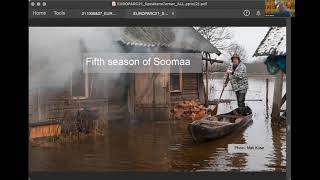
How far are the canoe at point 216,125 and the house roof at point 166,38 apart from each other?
39.2 inches

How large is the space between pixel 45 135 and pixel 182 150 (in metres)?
1.92

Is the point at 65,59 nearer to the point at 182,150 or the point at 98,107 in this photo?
the point at 98,107

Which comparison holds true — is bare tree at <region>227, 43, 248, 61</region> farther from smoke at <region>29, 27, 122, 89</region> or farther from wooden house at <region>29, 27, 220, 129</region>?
smoke at <region>29, 27, 122, 89</region>

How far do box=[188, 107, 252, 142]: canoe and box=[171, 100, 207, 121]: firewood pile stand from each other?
0.10 meters

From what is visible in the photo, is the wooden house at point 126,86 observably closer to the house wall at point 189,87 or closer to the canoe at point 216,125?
the house wall at point 189,87

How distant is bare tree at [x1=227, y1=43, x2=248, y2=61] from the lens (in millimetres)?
8080

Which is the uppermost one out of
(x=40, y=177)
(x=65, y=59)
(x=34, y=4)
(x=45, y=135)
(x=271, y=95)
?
(x=34, y=4)

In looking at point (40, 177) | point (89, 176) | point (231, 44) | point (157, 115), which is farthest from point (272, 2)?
point (40, 177)

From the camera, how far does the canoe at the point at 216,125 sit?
8.19 m

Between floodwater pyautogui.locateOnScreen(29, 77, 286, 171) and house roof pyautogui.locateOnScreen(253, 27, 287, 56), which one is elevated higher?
house roof pyautogui.locateOnScreen(253, 27, 287, 56)

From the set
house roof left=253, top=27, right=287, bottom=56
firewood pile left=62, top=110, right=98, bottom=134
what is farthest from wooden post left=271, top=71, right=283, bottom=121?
firewood pile left=62, top=110, right=98, bottom=134

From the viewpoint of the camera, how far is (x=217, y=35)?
796 cm

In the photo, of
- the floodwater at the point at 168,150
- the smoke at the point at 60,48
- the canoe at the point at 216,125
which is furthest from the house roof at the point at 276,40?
the smoke at the point at 60,48

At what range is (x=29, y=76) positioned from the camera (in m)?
7.99
